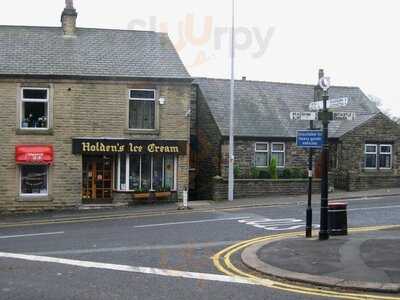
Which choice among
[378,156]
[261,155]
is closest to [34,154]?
[261,155]

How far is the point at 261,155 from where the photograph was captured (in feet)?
104

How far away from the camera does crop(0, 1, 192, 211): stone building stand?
26.1 m

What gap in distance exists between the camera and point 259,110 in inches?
1309

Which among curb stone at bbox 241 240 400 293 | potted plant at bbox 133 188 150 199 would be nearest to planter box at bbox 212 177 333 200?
potted plant at bbox 133 188 150 199

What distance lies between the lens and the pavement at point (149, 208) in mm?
23188

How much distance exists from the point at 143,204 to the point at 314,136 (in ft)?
45.4

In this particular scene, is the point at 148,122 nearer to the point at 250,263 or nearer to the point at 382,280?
the point at 250,263

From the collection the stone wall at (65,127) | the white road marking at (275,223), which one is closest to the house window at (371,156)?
the stone wall at (65,127)

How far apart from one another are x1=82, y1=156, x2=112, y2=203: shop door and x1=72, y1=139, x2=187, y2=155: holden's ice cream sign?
82cm

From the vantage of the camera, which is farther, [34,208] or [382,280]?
[34,208]

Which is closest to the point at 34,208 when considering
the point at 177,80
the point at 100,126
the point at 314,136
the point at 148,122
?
the point at 100,126

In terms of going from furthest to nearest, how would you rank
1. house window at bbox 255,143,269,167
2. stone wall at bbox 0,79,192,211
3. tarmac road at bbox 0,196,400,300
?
1. house window at bbox 255,143,269,167
2. stone wall at bbox 0,79,192,211
3. tarmac road at bbox 0,196,400,300

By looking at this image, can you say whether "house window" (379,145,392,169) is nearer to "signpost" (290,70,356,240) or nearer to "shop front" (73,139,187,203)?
"shop front" (73,139,187,203)

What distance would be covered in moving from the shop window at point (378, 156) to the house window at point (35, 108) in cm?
1744
